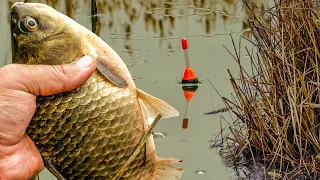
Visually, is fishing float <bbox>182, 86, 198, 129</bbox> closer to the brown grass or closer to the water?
the water

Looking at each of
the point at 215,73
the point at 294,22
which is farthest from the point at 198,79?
the point at 294,22

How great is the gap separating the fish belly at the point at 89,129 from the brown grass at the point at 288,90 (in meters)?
1.99

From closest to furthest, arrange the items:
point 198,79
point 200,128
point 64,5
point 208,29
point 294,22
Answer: point 294,22
point 200,128
point 198,79
point 208,29
point 64,5

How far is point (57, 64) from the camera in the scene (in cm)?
235

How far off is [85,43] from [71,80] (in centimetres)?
17

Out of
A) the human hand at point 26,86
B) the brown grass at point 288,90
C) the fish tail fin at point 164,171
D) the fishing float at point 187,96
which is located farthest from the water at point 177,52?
the fish tail fin at point 164,171

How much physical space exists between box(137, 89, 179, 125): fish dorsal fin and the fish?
3 cm

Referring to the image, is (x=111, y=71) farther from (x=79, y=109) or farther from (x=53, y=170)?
(x=53, y=170)

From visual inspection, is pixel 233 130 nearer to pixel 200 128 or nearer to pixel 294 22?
pixel 200 128

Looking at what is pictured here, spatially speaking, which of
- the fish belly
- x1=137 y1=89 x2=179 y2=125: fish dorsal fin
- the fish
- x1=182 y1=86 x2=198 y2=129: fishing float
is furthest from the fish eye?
x1=182 y1=86 x2=198 y2=129: fishing float

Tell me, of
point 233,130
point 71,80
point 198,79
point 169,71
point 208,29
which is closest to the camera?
point 71,80

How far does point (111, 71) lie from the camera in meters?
2.33

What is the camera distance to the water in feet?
17.3

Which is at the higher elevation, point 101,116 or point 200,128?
point 101,116
